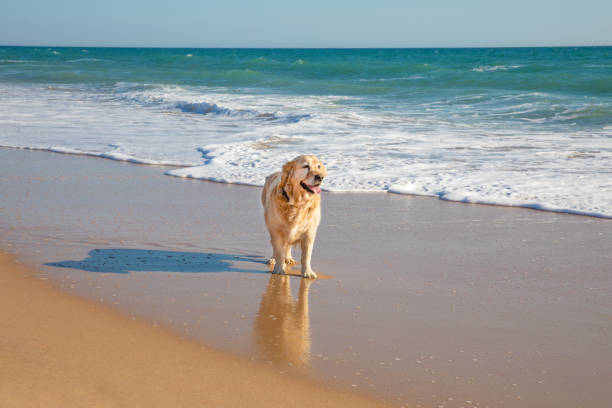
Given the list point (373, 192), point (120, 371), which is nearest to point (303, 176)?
point (120, 371)

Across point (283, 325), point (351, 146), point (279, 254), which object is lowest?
point (283, 325)

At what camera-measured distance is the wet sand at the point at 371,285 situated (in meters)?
3.21

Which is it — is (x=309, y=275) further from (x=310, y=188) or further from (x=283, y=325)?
(x=283, y=325)

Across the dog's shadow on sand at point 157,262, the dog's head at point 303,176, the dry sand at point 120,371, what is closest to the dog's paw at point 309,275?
Result: the dog's shadow on sand at point 157,262

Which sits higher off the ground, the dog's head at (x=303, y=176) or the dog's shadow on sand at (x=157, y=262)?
the dog's head at (x=303, y=176)

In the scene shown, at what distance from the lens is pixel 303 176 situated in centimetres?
464

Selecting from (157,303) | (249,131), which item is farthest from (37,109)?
(157,303)

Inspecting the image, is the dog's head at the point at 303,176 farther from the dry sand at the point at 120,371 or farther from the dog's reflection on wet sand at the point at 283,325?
the dry sand at the point at 120,371

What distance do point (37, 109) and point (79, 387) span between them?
16.1 meters

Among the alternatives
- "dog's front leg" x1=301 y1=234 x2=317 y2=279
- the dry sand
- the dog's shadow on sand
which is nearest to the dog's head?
"dog's front leg" x1=301 y1=234 x2=317 y2=279

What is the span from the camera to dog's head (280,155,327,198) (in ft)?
15.1

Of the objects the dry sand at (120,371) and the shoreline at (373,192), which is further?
the shoreline at (373,192)

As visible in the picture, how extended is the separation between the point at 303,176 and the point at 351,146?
6665 millimetres

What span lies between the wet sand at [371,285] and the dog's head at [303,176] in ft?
2.01
